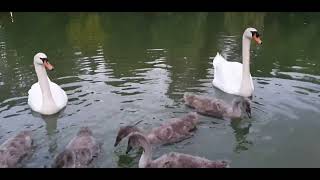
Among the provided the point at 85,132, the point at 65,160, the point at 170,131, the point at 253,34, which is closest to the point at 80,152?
the point at 65,160

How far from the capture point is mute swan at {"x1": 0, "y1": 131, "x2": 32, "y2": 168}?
722cm

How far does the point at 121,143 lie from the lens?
799 cm

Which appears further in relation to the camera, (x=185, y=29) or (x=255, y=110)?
(x=185, y=29)

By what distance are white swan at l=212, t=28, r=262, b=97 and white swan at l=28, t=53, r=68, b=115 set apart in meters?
3.36

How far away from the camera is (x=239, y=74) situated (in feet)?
36.1

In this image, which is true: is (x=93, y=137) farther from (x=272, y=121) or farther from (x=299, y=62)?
(x=299, y=62)

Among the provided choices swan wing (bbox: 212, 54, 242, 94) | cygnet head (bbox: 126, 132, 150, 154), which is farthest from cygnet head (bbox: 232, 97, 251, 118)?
cygnet head (bbox: 126, 132, 150, 154)

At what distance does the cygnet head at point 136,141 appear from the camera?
23.5ft

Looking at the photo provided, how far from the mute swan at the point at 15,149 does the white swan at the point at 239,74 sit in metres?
4.51

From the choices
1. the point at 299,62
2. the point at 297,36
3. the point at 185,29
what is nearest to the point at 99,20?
the point at 185,29

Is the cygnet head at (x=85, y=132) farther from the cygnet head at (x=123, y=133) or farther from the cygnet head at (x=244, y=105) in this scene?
the cygnet head at (x=244, y=105)

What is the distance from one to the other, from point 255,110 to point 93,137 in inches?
125

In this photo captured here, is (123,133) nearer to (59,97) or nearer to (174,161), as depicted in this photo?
(174,161)

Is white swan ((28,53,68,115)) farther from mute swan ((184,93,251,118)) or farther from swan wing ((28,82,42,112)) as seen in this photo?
mute swan ((184,93,251,118))
